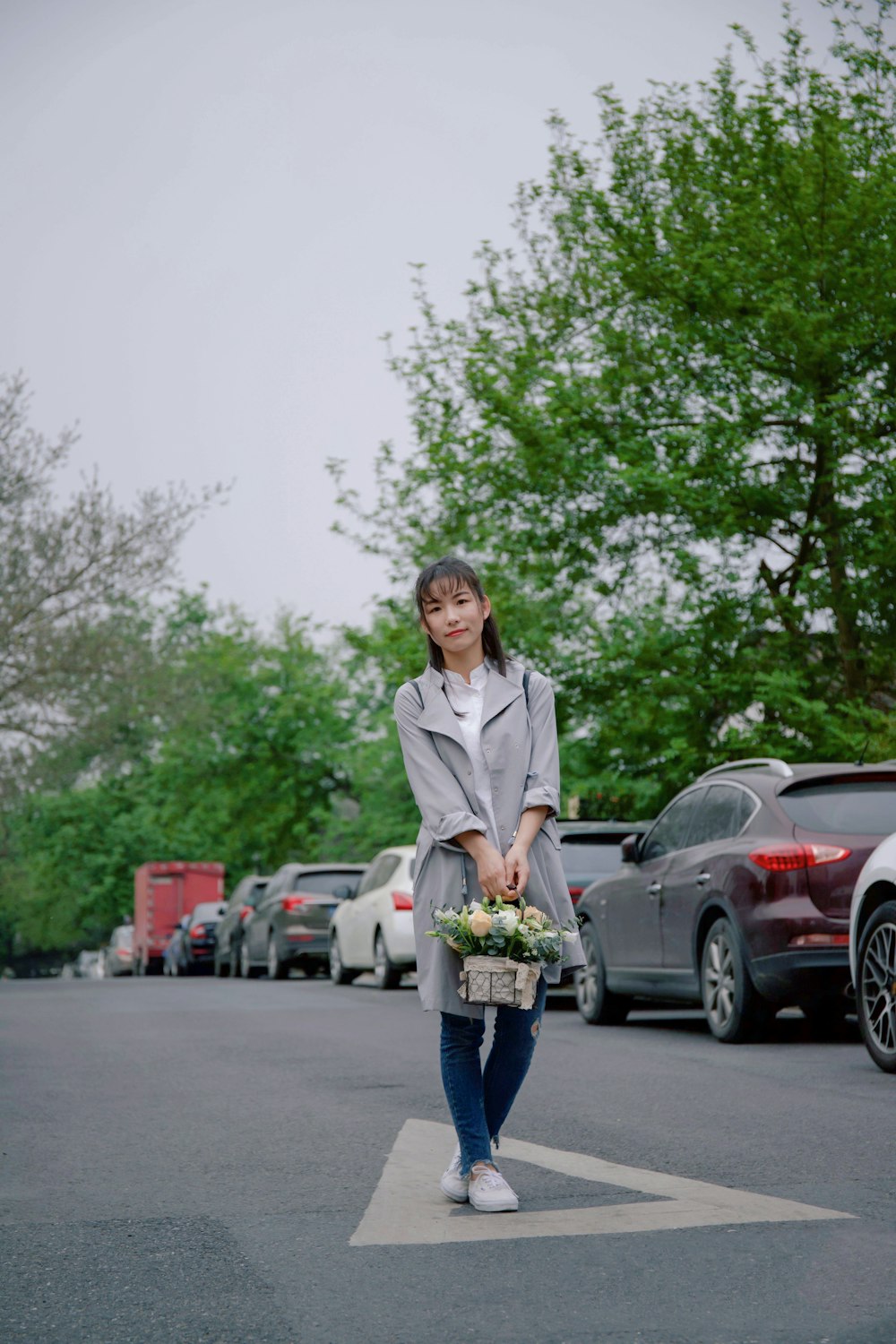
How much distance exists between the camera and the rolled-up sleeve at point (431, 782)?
5.00 metres

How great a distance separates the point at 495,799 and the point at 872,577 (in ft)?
56.9

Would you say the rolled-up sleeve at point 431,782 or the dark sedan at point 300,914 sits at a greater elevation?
the rolled-up sleeve at point 431,782

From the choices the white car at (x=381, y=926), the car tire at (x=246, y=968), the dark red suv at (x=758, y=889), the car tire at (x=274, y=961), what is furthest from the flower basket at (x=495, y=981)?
the car tire at (x=246, y=968)

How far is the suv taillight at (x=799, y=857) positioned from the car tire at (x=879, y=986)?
1.54 metres

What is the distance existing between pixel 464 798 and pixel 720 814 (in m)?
6.66

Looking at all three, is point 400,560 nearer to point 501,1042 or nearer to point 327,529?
point 327,529

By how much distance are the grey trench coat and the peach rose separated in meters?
0.18

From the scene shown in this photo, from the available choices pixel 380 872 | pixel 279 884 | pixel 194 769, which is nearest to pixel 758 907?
pixel 380 872

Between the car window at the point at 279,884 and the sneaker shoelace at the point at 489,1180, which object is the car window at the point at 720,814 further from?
the car window at the point at 279,884

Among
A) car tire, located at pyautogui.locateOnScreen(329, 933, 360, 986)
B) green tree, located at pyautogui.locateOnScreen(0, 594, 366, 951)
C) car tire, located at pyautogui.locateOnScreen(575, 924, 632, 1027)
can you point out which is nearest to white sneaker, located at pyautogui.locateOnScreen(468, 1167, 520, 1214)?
car tire, located at pyautogui.locateOnScreen(575, 924, 632, 1027)

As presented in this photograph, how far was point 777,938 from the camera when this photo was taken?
10.3 m

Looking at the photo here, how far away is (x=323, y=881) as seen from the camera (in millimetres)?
25594

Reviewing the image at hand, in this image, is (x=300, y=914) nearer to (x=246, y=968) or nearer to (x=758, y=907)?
(x=246, y=968)

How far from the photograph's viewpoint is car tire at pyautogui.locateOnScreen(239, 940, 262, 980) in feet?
91.4
